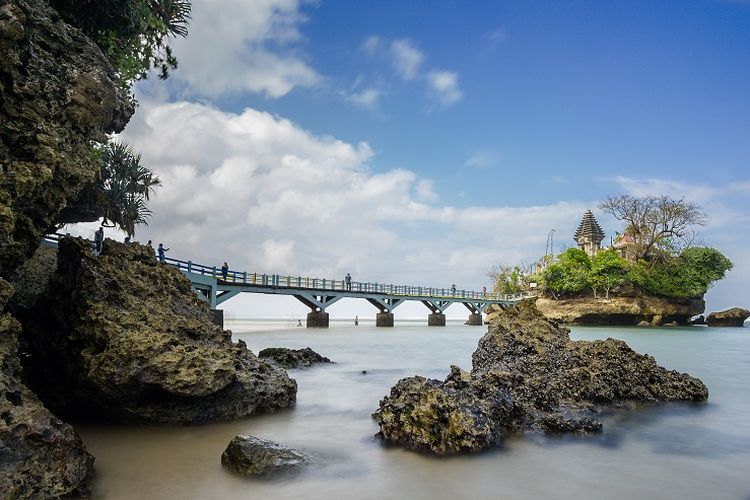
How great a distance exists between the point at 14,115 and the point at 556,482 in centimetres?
667

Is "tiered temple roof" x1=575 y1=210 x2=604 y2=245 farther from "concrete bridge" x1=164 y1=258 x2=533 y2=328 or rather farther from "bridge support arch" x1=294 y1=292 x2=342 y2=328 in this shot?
"bridge support arch" x1=294 y1=292 x2=342 y2=328

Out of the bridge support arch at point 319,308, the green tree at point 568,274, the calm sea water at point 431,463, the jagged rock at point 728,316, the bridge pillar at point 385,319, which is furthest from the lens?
the jagged rock at point 728,316

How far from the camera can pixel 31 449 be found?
11.6 feet

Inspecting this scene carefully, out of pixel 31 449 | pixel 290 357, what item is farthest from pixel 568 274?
pixel 31 449

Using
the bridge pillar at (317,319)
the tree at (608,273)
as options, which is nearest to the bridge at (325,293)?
the bridge pillar at (317,319)

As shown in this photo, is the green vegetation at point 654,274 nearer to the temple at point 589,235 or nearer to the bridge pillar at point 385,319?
the bridge pillar at point 385,319

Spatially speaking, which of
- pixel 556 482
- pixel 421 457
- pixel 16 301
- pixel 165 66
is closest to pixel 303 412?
pixel 421 457

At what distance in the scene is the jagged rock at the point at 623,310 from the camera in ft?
155

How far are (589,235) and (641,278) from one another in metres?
29.1

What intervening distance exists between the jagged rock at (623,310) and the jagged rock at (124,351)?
4421 cm

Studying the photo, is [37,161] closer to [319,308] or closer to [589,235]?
[319,308]

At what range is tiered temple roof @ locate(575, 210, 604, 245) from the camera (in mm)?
74188

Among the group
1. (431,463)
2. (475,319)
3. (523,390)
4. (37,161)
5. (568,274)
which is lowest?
(431,463)

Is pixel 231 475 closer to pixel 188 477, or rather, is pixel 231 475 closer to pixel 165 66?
pixel 188 477
